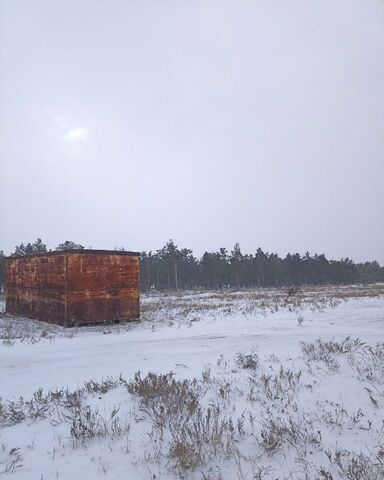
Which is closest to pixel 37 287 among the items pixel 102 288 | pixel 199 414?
pixel 102 288

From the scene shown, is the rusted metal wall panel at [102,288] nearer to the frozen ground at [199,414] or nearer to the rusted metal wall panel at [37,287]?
the rusted metal wall panel at [37,287]

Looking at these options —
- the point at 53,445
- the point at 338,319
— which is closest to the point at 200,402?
the point at 53,445

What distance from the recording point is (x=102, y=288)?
15.2m

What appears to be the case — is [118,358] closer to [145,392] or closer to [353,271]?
[145,392]

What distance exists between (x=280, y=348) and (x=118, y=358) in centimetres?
342

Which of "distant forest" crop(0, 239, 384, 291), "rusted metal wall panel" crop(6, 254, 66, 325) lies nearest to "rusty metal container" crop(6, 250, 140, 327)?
"rusted metal wall panel" crop(6, 254, 66, 325)

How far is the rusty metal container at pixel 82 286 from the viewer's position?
1437cm

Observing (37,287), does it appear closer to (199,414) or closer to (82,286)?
(82,286)

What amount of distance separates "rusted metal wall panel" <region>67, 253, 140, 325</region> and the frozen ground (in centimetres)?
619

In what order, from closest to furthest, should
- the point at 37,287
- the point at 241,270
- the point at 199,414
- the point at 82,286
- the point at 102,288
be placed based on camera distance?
the point at 199,414
the point at 82,286
the point at 102,288
the point at 37,287
the point at 241,270

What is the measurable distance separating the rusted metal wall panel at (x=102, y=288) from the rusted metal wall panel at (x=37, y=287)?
44cm

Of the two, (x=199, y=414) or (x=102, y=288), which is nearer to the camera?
(x=199, y=414)

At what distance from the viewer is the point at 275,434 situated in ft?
11.9

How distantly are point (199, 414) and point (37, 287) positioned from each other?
1437 centimetres
